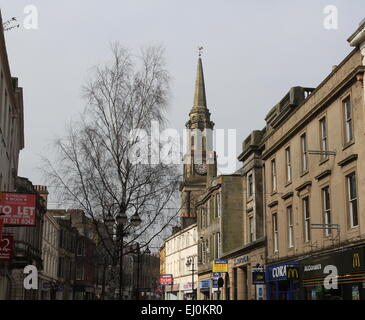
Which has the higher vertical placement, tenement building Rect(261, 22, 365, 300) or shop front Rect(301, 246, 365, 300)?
tenement building Rect(261, 22, 365, 300)

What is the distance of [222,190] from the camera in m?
45.4

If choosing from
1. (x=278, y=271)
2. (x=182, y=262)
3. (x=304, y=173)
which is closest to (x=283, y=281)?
(x=278, y=271)

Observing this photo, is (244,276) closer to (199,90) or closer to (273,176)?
(273,176)

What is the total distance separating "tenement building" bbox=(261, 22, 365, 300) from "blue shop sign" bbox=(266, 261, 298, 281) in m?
0.06

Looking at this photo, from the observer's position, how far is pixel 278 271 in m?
29.1

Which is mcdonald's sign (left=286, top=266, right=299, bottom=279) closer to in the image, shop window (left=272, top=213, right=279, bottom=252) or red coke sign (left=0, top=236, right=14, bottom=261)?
shop window (left=272, top=213, right=279, bottom=252)

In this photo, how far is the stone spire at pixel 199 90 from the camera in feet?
336

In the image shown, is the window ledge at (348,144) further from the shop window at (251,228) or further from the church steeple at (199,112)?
the church steeple at (199,112)

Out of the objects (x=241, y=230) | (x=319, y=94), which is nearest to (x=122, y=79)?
(x=319, y=94)

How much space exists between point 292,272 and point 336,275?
462cm

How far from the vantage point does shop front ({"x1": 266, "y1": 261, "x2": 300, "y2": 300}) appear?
2638 centimetres

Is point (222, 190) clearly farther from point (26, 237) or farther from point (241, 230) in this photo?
point (26, 237)

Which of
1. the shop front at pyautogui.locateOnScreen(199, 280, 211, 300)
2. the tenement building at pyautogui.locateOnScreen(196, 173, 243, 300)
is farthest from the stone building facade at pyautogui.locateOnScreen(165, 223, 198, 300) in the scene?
the tenement building at pyautogui.locateOnScreen(196, 173, 243, 300)
